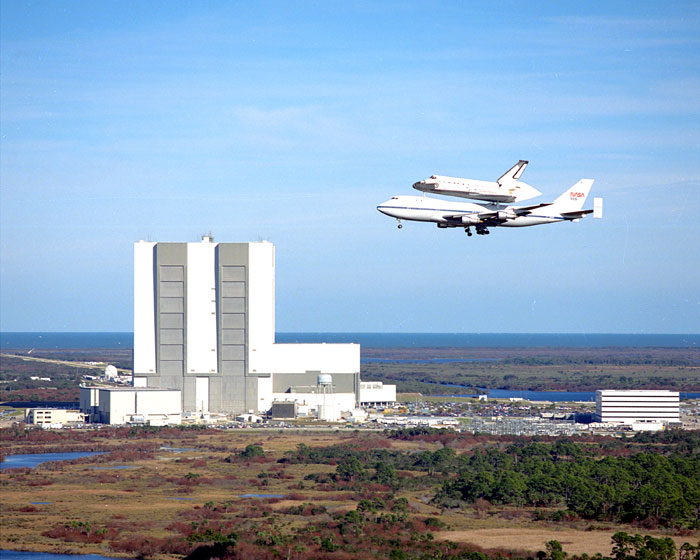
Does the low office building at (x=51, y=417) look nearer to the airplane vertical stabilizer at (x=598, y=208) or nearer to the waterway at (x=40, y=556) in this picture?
the waterway at (x=40, y=556)

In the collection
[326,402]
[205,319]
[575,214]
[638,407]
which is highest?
[575,214]

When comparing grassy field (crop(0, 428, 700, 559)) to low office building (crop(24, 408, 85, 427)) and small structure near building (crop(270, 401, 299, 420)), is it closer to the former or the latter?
low office building (crop(24, 408, 85, 427))

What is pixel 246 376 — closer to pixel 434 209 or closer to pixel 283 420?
pixel 283 420

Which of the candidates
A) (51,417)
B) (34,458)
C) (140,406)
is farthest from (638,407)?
(34,458)

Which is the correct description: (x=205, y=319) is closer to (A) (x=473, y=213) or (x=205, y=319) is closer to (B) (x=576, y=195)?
(B) (x=576, y=195)

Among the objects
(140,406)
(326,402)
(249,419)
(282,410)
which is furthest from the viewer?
(326,402)
